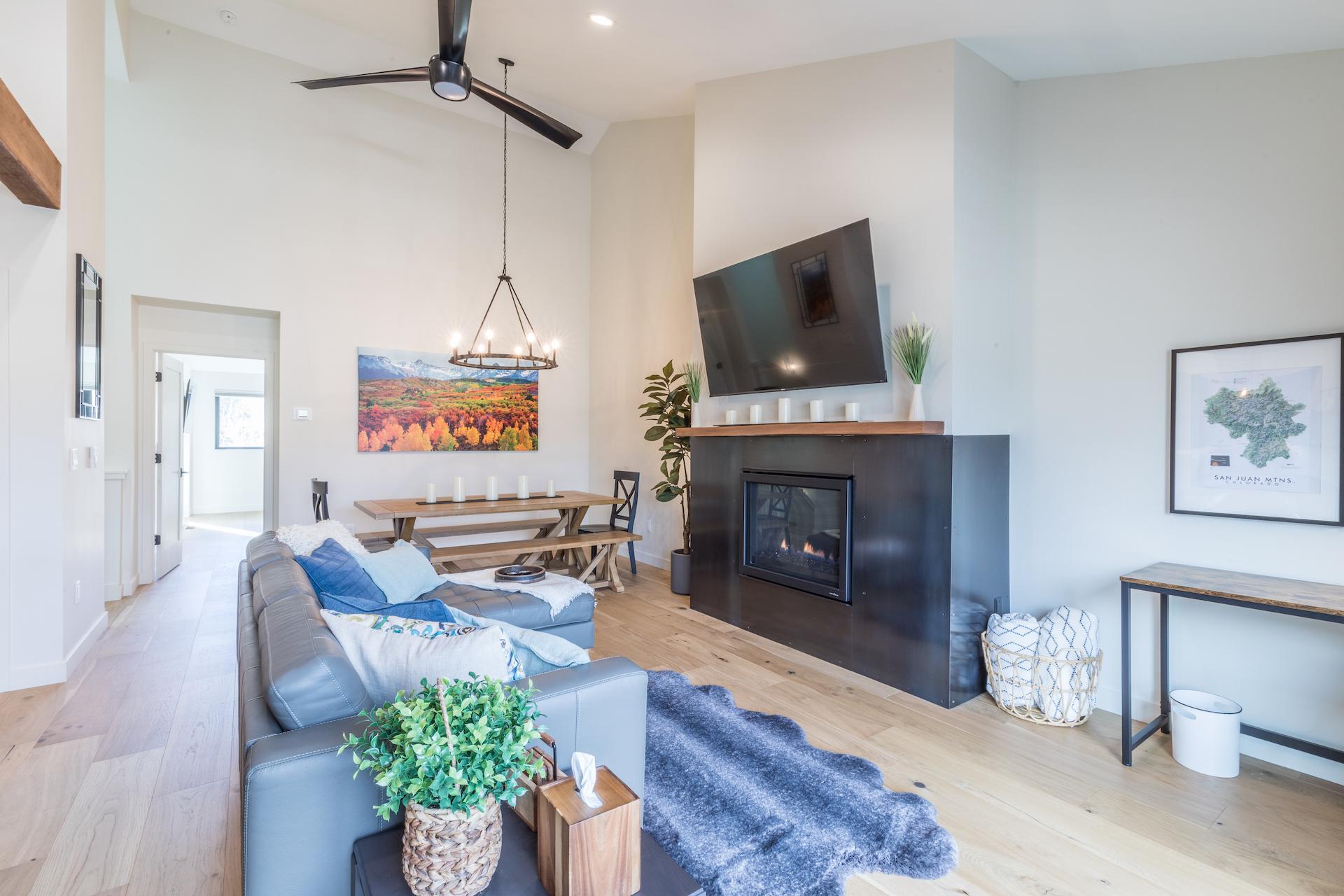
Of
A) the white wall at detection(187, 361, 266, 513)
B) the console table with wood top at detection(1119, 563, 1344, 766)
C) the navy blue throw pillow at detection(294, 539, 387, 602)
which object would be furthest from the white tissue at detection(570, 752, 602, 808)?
the white wall at detection(187, 361, 266, 513)

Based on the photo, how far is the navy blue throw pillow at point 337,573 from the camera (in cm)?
244

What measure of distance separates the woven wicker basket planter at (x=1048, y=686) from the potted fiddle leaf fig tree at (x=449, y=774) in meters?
2.53

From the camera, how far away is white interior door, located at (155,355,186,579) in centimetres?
524

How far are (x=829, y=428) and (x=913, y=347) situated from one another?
0.60 meters

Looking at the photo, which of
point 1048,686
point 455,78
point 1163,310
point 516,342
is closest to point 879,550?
point 1048,686

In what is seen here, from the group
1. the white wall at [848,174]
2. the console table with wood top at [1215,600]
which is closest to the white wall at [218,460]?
the white wall at [848,174]

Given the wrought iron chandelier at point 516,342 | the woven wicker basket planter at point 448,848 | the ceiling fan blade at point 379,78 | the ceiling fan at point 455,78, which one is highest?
the ceiling fan blade at point 379,78

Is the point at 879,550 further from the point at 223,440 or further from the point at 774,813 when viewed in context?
the point at 223,440

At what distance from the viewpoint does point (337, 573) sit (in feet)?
8.14

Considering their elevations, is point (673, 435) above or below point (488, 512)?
above

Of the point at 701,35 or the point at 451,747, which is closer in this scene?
the point at 451,747

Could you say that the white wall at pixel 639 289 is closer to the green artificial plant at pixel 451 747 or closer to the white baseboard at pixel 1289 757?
the white baseboard at pixel 1289 757

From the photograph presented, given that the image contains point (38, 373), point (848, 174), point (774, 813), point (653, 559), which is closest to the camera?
point (774, 813)

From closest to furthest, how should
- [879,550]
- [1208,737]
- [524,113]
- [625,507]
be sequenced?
[1208,737] → [879,550] → [524,113] → [625,507]
